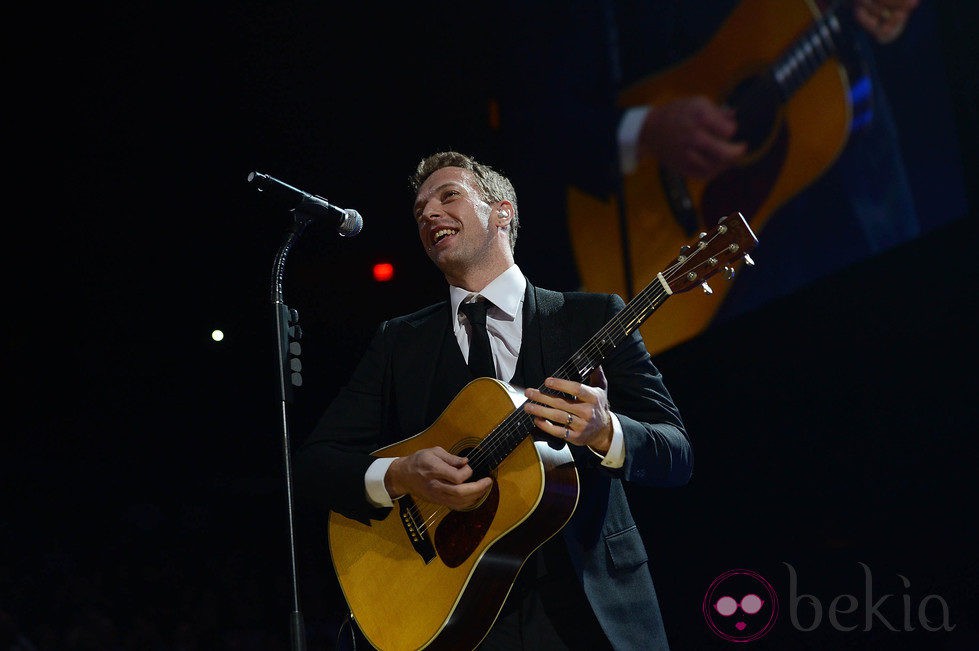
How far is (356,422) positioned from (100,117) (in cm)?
401

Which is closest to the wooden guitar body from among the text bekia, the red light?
the text bekia

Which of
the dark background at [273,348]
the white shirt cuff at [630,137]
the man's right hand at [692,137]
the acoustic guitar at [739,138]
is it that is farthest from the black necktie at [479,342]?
the white shirt cuff at [630,137]

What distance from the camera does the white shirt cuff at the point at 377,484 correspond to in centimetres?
246

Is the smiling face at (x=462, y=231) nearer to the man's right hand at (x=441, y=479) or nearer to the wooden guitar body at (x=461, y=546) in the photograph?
the wooden guitar body at (x=461, y=546)

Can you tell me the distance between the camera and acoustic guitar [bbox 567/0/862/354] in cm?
362

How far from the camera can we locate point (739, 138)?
4.01m

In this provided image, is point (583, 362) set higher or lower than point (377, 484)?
higher

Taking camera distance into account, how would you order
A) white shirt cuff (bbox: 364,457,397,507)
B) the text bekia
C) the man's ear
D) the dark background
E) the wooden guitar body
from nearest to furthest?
1. the wooden guitar body
2. white shirt cuff (bbox: 364,457,397,507)
3. the man's ear
4. the text bekia
5. the dark background

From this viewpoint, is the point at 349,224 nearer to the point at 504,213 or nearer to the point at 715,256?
the point at 504,213

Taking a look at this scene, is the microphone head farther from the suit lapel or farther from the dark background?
the dark background

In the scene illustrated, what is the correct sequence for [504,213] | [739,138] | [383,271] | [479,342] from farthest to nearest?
[383,271] < [739,138] < [504,213] < [479,342]

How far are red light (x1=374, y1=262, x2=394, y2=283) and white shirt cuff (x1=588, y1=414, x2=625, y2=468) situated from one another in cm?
504

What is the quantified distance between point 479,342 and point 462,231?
1.29 ft

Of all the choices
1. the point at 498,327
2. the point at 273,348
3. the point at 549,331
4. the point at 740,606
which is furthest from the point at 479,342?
the point at 740,606
